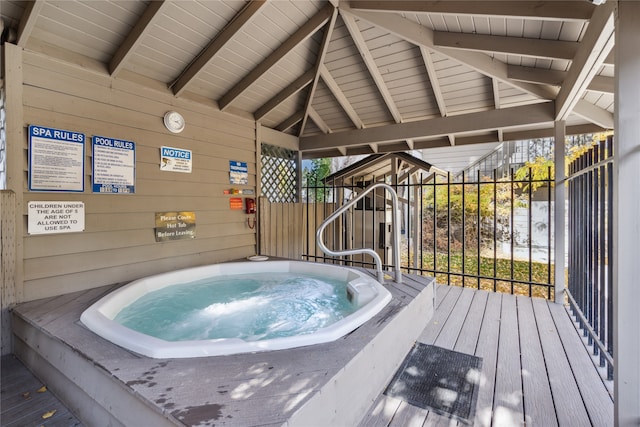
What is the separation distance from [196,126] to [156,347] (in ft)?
9.36

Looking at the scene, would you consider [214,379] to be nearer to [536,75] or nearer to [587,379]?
[587,379]

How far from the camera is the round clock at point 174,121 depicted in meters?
3.21

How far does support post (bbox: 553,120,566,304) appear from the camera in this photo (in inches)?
129

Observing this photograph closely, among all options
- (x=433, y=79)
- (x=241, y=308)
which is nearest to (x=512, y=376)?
(x=241, y=308)

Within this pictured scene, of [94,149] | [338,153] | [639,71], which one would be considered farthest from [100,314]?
[338,153]

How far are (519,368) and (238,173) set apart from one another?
3666 mm

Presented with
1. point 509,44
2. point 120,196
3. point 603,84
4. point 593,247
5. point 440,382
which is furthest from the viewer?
point 120,196

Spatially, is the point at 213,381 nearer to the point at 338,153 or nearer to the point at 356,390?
the point at 356,390

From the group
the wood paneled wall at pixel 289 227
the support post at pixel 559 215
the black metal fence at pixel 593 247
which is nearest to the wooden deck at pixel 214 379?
the black metal fence at pixel 593 247

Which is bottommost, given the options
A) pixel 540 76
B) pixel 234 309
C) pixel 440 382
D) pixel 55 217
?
pixel 440 382

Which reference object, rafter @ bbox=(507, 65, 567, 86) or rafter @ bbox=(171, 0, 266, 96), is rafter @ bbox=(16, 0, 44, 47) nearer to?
rafter @ bbox=(171, 0, 266, 96)

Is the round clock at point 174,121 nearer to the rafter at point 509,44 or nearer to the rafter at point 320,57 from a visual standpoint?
the rafter at point 320,57

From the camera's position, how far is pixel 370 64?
3418mm

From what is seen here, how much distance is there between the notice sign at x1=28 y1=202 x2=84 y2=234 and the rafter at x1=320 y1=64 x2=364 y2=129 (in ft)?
9.74
